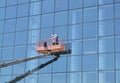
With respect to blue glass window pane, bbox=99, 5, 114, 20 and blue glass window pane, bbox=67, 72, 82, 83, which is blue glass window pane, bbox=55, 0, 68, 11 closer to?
blue glass window pane, bbox=99, 5, 114, 20

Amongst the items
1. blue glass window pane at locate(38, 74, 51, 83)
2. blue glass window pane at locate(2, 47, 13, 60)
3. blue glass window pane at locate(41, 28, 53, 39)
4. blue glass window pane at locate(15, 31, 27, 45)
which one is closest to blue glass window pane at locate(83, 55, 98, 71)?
blue glass window pane at locate(38, 74, 51, 83)

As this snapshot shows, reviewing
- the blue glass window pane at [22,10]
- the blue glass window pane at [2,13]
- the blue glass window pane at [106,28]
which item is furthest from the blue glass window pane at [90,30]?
the blue glass window pane at [2,13]

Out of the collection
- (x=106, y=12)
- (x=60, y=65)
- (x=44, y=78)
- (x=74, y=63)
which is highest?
(x=106, y=12)

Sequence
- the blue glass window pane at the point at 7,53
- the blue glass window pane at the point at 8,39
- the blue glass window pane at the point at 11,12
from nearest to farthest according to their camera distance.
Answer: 1. the blue glass window pane at the point at 7,53
2. the blue glass window pane at the point at 8,39
3. the blue glass window pane at the point at 11,12

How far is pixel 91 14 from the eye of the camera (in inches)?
1670

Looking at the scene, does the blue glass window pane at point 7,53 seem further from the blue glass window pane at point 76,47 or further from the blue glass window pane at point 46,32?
the blue glass window pane at point 76,47

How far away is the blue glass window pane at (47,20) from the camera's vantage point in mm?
44688

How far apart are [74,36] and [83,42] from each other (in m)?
1.29

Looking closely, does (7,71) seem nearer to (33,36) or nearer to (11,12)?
(33,36)

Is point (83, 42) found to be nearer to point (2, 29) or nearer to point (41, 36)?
point (41, 36)

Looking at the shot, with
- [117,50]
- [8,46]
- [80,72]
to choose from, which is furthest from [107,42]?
[8,46]

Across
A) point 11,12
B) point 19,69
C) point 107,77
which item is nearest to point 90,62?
point 107,77

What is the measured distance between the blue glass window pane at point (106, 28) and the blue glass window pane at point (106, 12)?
511mm

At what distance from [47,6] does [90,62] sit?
862 cm
